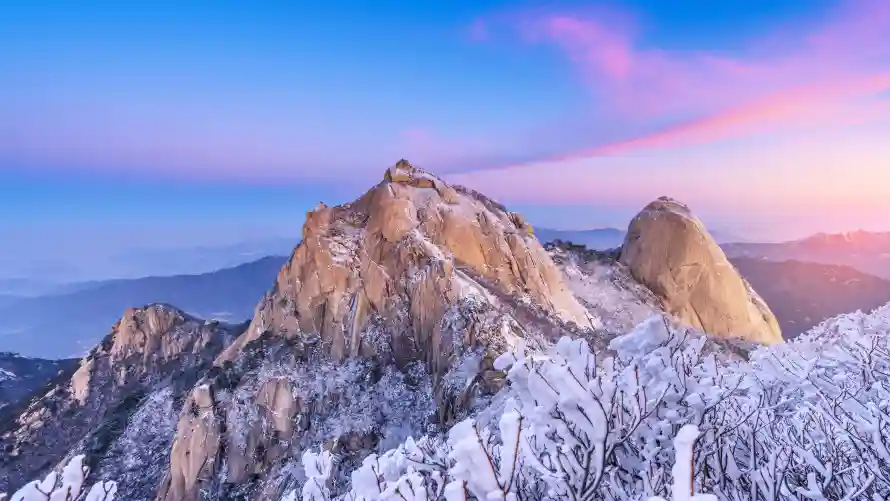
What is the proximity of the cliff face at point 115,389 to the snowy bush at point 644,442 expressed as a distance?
38.0 metres

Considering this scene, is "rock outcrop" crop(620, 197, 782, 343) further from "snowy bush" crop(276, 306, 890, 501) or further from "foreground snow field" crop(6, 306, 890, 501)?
"snowy bush" crop(276, 306, 890, 501)

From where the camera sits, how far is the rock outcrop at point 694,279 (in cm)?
4006

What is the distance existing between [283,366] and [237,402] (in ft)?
9.69

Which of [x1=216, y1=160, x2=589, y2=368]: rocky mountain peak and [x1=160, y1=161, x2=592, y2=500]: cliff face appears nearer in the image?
[x1=160, y1=161, x2=592, y2=500]: cliff face

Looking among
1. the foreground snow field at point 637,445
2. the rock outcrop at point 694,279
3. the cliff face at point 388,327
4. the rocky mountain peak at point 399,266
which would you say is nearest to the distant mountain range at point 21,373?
the cliff face at point 388,327

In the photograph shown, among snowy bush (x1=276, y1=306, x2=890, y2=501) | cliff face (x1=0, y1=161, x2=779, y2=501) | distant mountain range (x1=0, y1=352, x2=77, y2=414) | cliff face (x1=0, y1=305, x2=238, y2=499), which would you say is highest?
snowy bush (x1=276, y1=306, x2=890, y2=501)

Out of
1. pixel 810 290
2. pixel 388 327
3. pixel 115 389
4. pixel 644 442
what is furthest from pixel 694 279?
pixel 115 389

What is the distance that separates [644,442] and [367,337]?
82.2 feet

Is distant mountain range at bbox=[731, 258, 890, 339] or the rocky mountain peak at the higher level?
the rocky mountain peak

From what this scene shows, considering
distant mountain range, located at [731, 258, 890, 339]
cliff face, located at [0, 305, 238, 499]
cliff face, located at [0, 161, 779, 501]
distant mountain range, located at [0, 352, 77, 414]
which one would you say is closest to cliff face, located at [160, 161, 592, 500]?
cliff face, located at [0, 161, 779, 501]

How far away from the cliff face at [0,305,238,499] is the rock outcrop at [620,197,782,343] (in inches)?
1443

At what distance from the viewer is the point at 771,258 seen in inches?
2948

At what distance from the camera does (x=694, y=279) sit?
40.5m

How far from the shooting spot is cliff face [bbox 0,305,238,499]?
39938mm
